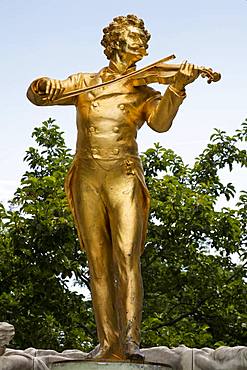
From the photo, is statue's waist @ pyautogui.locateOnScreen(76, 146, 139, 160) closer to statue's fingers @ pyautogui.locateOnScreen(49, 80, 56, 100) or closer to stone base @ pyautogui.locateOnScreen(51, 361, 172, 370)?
statue's fingers @ pyautogui.locateOnScreen(49, 80, 56, 100)

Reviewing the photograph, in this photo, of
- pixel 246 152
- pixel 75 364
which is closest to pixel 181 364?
pixel 75 364

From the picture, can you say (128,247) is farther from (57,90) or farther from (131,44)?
(131,44)

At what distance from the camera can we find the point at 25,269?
11.0 metres

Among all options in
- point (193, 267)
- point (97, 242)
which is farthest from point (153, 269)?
point (97, 242)

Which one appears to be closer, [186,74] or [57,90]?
[186,74]

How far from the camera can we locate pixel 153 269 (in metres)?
11.8

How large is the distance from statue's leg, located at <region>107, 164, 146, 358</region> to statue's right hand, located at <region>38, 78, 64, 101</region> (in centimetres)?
A: 64

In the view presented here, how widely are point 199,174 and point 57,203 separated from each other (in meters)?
2.45

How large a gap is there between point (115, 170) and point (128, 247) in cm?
48

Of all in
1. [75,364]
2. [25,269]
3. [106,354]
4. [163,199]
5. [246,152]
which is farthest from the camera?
[246,152]

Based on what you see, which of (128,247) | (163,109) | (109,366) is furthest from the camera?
(163,109)

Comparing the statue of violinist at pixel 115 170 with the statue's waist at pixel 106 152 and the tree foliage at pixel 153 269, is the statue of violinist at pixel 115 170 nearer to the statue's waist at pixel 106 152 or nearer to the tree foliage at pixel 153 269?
the statue's waist at pixel 106 152

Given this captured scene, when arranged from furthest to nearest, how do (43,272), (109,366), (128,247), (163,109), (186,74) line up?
(43,272), (163,109), (128,247), (186,74), (109,366)

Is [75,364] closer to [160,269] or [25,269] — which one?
[25,269]
